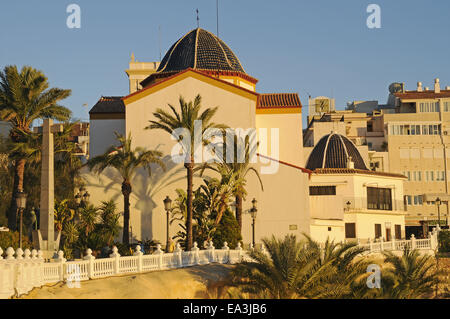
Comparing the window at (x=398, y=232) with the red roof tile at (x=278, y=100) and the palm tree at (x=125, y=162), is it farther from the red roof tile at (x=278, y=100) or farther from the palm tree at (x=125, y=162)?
the palm tree at (x=125, y=162)

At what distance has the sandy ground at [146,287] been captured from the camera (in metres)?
22.5

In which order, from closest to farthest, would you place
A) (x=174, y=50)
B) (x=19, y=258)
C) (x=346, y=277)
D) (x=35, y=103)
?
(x=19, y=258) < (x=346, y=277) < (x=35, y=103) < (x=174, y=50)

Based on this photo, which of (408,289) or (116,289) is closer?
(116,289)

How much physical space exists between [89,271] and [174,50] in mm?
34810

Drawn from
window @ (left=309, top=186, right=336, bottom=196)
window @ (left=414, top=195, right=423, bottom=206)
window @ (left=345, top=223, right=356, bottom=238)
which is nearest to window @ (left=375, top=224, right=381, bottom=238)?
window @ (left=345, top=223, right=356, bottom=238)

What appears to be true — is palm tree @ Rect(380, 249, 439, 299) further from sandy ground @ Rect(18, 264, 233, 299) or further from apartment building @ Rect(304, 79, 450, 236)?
apartment building @ Rect(304, 79, 450, 236)

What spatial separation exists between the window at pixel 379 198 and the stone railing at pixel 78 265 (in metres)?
22.7

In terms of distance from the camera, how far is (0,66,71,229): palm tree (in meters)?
38.1

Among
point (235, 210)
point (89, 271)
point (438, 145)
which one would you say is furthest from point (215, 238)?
point (438, 145)

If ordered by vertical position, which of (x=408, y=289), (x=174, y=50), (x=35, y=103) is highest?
(x=174, y=50)

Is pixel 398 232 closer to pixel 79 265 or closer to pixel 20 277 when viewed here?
pixel 79 265

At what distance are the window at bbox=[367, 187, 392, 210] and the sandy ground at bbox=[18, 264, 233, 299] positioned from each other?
26.6 meters
